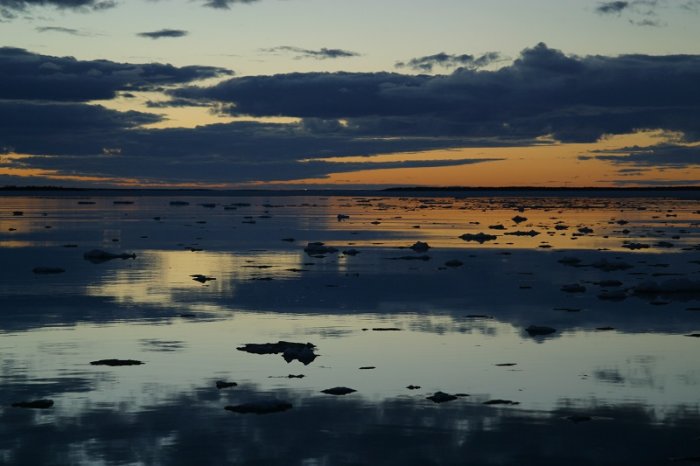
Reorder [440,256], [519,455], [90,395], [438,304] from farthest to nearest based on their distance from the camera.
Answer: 1. [440,256]
2. [438,304]
3. [90,395]
4. [519,455]

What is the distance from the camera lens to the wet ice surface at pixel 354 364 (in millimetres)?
9219

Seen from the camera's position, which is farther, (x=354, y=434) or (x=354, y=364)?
(x=354, y=364)

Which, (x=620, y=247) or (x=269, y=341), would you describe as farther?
(x=620, y=247)

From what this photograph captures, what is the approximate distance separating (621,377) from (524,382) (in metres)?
1.40

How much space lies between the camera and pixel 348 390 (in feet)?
37.6

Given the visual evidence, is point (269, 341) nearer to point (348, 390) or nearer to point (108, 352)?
point (108, 352)

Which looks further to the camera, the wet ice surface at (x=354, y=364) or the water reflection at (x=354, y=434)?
the wet ice surface at (x=354, y=364)

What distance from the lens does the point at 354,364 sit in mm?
13133

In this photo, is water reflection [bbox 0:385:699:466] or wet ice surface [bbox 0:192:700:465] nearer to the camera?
water reflection [bbox 0:385:699:466]

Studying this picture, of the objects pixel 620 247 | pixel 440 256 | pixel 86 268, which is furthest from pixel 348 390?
pixel 620 247

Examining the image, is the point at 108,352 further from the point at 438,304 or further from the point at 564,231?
the point at 564,231

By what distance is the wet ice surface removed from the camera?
363 inches

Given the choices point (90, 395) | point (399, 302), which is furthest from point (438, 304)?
point (90, 395)

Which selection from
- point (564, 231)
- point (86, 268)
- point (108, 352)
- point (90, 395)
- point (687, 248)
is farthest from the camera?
point (564, 231)
